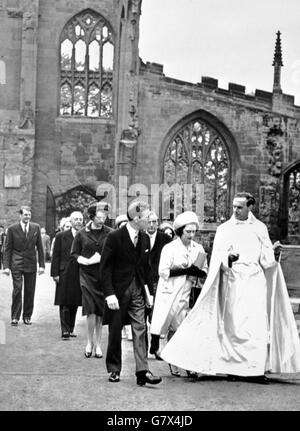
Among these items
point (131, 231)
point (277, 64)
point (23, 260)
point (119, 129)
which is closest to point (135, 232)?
point (131, 231)

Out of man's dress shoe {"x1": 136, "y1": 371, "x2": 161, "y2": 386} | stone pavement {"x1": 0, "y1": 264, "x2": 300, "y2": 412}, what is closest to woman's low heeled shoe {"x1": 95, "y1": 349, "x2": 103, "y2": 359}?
stone pavement {"x1": 0, "y1": 264, "x2": 300, "y2": 412}

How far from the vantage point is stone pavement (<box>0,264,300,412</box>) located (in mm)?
6711

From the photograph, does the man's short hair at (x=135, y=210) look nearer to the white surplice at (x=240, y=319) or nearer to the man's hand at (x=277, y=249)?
the white surplice at (x=240, y=319)

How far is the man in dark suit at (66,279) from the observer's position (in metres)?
10.8

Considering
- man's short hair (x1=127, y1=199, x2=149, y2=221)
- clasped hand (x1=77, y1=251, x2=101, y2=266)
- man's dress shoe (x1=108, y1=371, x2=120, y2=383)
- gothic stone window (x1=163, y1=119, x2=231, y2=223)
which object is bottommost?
man's dress shoe (x1=108, y1=371, x2=120, y2=383)

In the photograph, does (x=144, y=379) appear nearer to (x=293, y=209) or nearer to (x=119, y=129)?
(x=119, y=129)

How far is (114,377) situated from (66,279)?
328 cm

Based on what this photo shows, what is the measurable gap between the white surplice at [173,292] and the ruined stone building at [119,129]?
17.6m

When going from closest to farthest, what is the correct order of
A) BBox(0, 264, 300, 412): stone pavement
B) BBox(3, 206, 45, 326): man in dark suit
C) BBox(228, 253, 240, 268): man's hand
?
BBox(0, 264, 300, 412): stone pavement
BBox(228, 253, 240, 268): man's hand
BBox(3, 206, 45, 326): man in dark suit

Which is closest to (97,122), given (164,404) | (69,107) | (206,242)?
(69,107)

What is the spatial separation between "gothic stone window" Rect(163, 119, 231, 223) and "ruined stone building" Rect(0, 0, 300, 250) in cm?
4

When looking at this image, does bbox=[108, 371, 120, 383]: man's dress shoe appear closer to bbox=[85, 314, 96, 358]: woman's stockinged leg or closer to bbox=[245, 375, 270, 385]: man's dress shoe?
bbox=[245, 375, 270, 385]: man's dress shoe

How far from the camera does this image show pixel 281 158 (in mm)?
28438

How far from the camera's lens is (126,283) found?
26.0 feet
